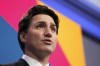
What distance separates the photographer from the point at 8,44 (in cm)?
107

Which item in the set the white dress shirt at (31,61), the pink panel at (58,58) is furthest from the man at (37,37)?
the pink panel at (58,58)

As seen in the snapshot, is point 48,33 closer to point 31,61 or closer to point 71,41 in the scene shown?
point 31,61

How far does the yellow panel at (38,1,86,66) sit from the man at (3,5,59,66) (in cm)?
46

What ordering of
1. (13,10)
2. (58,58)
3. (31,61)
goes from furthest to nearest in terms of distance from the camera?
1. (58,58)
2. (13,10)
3. (31,61)

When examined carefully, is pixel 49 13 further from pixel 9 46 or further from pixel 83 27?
pixel 83 27

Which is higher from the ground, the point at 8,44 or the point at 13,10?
the point at 13,10

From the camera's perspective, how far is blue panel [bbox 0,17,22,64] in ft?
3.41

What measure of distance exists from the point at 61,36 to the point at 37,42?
543 mm

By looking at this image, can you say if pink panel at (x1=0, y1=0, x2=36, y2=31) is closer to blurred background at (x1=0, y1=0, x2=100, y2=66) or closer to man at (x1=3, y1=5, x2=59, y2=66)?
blurred background at (x1=0, y1=0, x2=100, y2=66)

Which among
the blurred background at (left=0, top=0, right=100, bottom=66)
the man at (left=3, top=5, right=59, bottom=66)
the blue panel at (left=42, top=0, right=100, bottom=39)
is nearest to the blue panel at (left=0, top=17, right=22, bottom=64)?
the blurred background at (left=0, top=0, right=100, bottom=66)

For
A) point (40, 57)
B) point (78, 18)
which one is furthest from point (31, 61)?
point (78, 18)

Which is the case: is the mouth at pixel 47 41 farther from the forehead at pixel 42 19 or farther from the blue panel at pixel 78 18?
the blue panel at pixel 78 18

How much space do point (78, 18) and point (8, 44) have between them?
0.65m

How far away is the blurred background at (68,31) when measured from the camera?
1083mm
